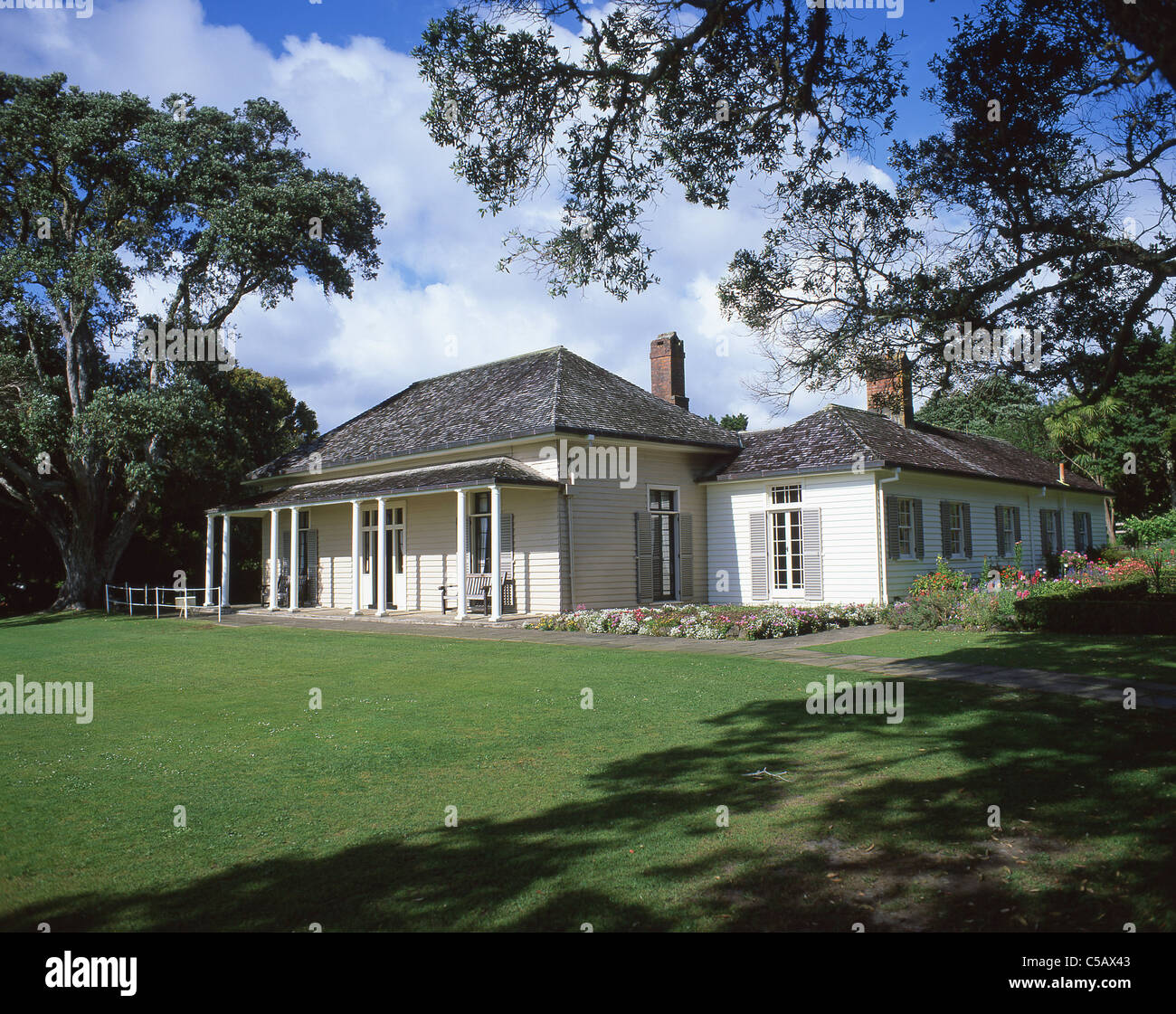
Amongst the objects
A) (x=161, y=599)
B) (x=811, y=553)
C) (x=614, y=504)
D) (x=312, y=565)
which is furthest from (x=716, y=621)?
(x=161, y=599)

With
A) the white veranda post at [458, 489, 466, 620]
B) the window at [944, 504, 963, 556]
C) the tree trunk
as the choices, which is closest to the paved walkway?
the white veranda post at [458, 489, 466, 620]

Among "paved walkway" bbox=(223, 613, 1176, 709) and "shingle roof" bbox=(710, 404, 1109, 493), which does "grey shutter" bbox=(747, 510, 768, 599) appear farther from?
Result: "paved walkway" bbox=(223, 613, 1176, 709)

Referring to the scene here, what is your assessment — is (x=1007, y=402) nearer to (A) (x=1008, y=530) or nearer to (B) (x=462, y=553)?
(B) (x=462, y=553)

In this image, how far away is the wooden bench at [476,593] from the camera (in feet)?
62.8

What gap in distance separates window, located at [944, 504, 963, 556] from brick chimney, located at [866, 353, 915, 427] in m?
12.9

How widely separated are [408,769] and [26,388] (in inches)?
943

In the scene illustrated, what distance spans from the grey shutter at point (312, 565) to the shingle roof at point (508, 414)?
1.96 meters

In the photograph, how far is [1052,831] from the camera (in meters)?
4.47

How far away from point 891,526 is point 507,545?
337 inches

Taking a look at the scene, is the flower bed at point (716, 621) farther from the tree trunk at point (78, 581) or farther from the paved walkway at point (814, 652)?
the tree trunk at point (78, 581)

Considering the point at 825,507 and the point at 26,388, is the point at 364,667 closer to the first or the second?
the point at 825,507

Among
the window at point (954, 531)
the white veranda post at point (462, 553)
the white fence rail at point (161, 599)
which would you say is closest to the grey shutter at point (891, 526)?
the window at point (954, 531)

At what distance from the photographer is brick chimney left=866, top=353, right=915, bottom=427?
345 inches
